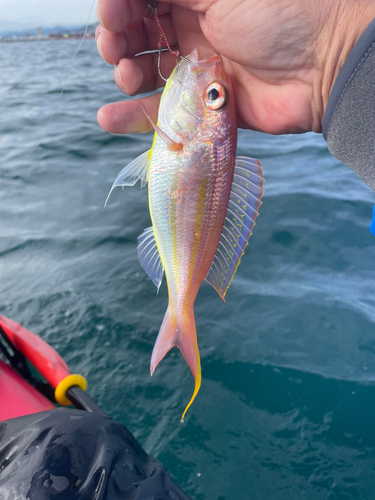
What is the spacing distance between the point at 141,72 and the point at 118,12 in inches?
18.5

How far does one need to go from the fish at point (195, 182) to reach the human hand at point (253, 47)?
0.37 metres

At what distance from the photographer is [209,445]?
2869mm

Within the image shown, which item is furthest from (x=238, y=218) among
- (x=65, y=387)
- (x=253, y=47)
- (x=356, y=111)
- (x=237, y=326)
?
(x=237, y=326)

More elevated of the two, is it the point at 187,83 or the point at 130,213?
the point at 187,83

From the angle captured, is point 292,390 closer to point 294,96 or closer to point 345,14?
point 294,96

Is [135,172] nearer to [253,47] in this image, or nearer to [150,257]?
[150,257]

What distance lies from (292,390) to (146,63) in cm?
274

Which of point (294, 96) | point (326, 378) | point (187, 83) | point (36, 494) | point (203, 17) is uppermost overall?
point (203, 17)

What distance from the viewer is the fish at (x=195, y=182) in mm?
1609

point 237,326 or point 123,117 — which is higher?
point 123,117

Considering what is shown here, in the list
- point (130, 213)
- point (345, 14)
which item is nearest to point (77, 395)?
point (345, 14)

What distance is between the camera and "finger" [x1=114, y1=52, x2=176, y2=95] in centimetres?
217

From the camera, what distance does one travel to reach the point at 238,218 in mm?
1793

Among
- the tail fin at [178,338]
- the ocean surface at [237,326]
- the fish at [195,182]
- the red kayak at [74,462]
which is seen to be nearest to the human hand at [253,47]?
the fish at [195,182]
